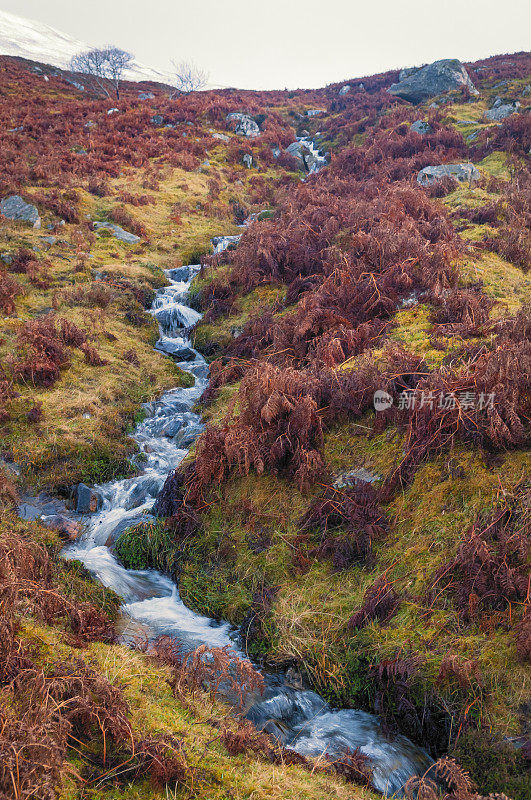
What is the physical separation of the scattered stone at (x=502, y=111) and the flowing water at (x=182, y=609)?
19808 millimetres

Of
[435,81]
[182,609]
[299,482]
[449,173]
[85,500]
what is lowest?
[182,609]

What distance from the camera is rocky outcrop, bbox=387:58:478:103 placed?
27.6 meters

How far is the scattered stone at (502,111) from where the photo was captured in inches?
835

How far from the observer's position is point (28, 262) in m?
12.9

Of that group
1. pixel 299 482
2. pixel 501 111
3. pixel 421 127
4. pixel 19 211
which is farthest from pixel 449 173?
pixel 19 211

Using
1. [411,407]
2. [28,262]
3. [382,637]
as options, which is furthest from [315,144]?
[382,637]

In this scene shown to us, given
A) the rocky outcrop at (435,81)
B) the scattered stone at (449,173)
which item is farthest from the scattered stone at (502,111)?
the scattered stone at (449,173)

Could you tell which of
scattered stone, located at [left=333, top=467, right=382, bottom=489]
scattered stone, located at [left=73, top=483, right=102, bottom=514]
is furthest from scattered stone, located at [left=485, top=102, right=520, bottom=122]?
scattered stone, located at [left=73, top=483, right=102, bottom=514]

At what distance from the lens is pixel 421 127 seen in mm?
20828

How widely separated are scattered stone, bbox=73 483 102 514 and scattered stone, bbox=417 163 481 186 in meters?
14.5

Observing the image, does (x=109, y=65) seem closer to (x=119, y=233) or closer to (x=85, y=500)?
(x=119, y=233)

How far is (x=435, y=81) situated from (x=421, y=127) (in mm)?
10938

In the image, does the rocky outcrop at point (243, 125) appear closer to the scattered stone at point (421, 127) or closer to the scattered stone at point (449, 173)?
the scattered stone at point (421, 127)

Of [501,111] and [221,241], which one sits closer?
[221,241]
